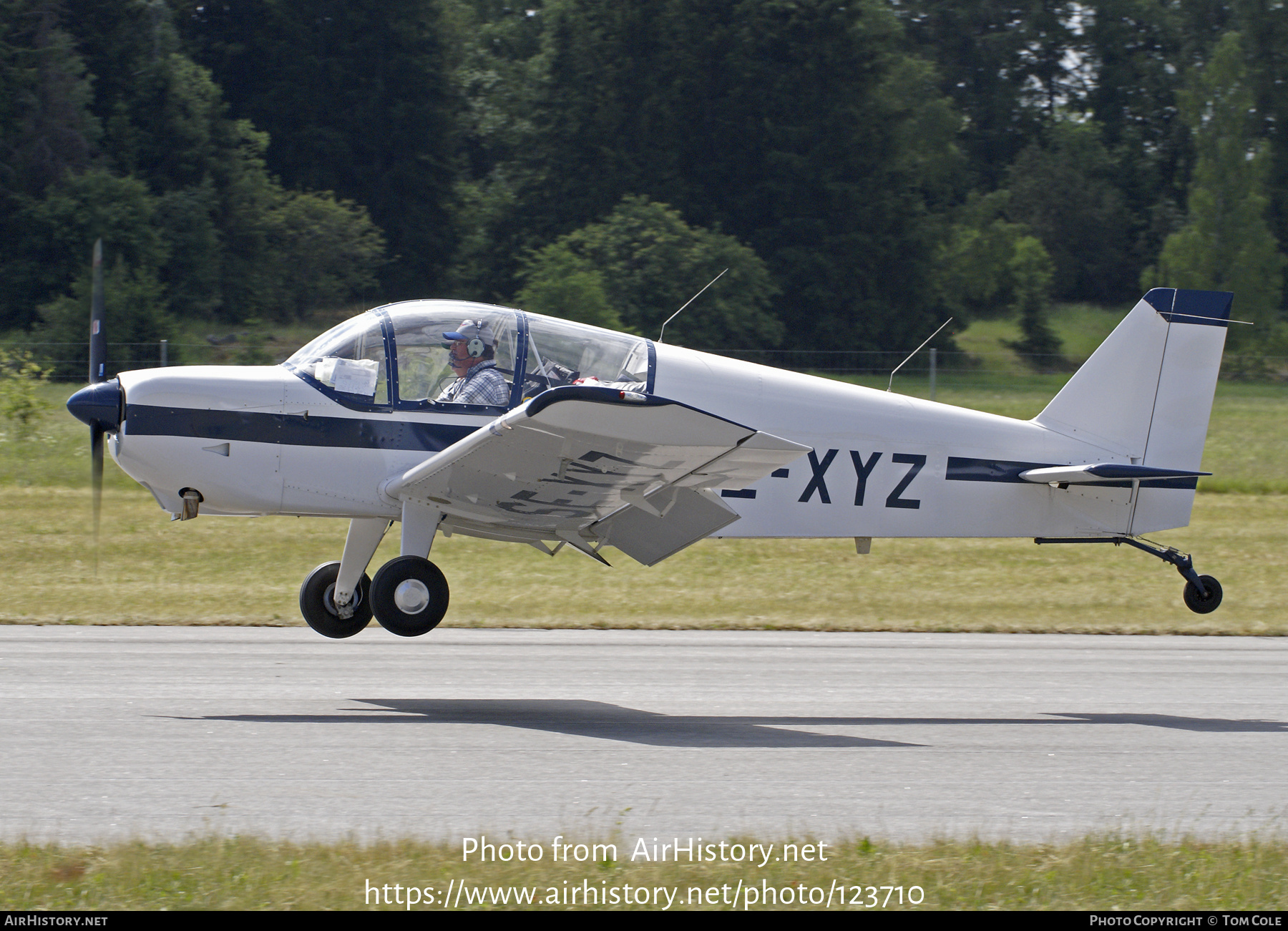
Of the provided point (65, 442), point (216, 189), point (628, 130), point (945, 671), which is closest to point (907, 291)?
point (628, 130)

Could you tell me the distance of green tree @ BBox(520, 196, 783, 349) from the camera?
32.7 meters

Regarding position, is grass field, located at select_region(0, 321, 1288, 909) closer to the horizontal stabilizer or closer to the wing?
the wing

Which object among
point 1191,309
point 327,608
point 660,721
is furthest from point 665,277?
point 660,721

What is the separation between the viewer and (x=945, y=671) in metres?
9.91

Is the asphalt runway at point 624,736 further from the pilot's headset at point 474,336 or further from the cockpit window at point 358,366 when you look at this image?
the pilot's headset at point 474,336

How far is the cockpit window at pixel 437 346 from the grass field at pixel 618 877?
3.77m

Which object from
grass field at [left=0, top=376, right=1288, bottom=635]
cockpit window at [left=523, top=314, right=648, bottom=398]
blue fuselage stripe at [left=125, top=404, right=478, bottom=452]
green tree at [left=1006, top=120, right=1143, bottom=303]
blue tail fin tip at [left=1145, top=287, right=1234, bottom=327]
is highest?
green tree at [left=1006, top=120, right=1143, bottom=303]

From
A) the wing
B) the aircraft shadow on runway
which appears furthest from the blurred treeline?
the aircraft shadow on runway

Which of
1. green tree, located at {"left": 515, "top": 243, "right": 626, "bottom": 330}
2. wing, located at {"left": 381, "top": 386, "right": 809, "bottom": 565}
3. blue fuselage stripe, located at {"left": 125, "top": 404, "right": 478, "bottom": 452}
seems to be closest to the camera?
wing, located at {"left": 381, "top": 386, "right": 809, "bottom": 565}

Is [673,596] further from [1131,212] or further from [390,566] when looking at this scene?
[1131,212]

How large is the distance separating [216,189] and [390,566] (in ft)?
114

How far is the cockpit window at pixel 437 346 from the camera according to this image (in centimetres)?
839

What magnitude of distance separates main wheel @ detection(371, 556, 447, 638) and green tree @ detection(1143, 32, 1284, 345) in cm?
4028

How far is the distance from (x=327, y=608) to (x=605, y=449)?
2.73 meters
